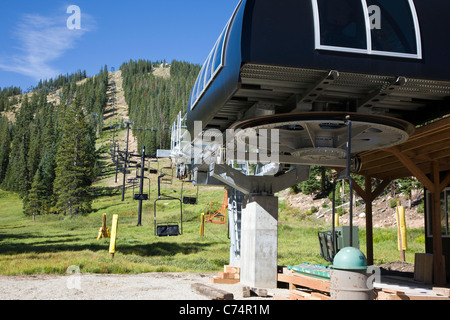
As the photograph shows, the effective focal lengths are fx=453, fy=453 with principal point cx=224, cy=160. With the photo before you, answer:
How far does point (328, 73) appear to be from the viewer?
8570 millimetres

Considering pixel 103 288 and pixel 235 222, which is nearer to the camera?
pixel 103 288

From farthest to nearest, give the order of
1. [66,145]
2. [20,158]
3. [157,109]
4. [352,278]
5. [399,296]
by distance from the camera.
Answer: [157,109] → [20,158] → [66,145] → [399,296] → [352,278]

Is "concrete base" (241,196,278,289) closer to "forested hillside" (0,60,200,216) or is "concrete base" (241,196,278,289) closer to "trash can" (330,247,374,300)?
"trash can" (330,247,374,300)

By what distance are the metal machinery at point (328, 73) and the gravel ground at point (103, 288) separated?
4322 mm

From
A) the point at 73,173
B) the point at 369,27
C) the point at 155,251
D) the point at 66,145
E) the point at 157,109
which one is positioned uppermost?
the point at 157,109

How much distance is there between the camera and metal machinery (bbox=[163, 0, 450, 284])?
8.37 m

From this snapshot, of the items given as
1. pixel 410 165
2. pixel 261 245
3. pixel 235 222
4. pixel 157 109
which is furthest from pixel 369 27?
pixel 157 109

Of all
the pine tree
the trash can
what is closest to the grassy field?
the trash can

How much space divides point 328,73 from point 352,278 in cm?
382

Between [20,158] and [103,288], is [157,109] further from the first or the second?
[103,288]

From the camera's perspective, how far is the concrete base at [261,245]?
13.1 m

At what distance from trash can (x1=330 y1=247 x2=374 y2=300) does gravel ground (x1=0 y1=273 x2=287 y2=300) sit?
4.62 m

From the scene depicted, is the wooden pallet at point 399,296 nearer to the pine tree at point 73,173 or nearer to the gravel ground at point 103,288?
the gravel ground at point 103,288
